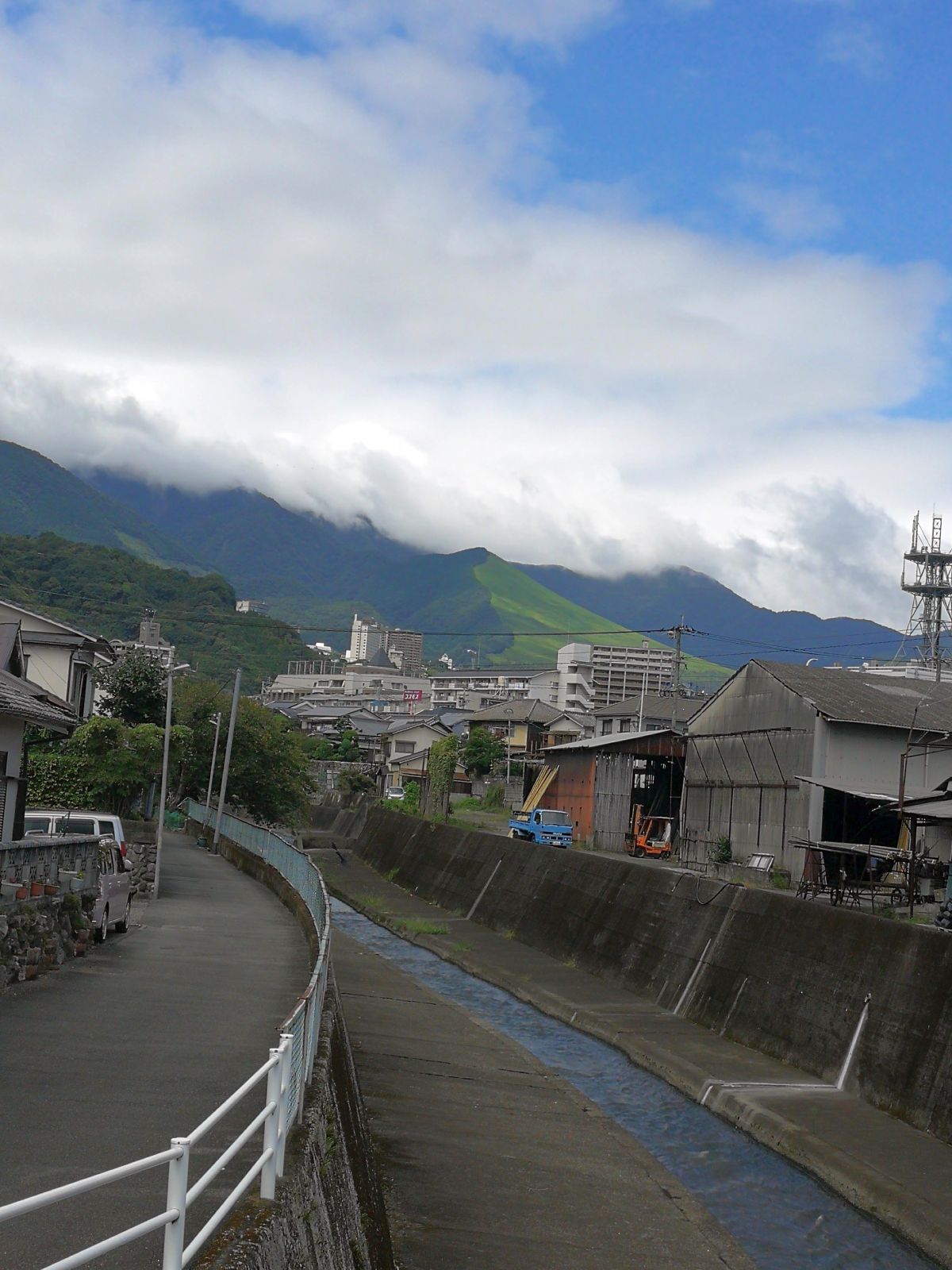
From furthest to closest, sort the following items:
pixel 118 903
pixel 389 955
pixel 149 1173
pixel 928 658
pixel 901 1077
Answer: pixel 928 658, pixel 389 955, pixel 118 903, pixel 901 1077, pixel 149 1173

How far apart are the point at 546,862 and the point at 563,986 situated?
978 cm

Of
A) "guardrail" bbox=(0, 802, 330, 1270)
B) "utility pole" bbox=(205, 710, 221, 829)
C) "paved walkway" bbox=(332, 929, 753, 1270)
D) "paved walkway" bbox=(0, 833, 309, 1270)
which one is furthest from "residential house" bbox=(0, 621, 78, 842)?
"utility pole" bbox=(205, 710, 221, 829)

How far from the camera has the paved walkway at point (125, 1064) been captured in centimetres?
695

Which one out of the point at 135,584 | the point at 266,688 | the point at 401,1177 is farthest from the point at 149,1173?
the point at 266,688

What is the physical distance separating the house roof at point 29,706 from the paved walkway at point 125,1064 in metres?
3.94

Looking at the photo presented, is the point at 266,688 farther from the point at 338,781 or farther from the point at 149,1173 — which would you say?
the point at 149,1173

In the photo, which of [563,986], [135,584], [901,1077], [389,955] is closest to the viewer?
[901,1077]

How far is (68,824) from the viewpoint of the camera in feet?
86.1

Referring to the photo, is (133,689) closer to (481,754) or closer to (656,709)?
(656,709)

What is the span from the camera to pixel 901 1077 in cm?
1747

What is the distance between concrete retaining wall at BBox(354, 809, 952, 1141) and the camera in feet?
57.6

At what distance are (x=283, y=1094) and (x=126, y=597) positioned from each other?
455 ft

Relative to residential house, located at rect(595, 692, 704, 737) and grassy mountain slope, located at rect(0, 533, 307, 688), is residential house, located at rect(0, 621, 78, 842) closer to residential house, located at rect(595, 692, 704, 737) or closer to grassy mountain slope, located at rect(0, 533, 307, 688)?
residential house, located at rect(595, 692, 704, 737)

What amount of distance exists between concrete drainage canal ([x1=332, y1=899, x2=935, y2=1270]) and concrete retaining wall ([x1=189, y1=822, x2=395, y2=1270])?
4400 millimetres
